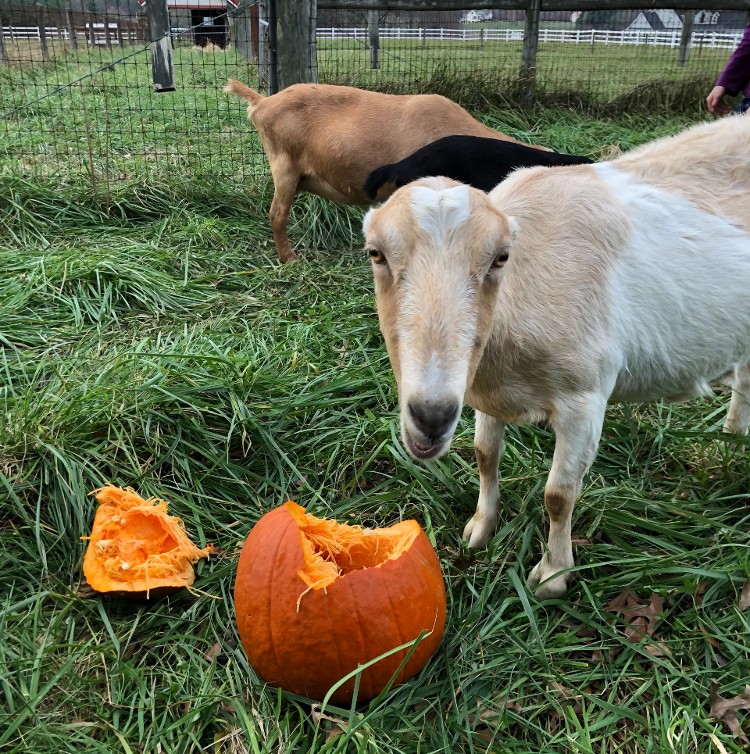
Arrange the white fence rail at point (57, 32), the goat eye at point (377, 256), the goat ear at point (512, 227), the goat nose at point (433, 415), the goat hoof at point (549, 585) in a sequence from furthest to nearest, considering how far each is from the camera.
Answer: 1. the white fence rail at point (57, 32)
2. the goat hoof at point (549, 585)
3. the goat ear at point (512, 227)
4. the goat eye at point (377, 256)
5. the goat nose at point (433, 415)

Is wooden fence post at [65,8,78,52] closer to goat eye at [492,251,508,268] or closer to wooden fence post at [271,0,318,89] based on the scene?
wooden fence post at [271,0,318,89]

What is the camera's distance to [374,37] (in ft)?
27.4

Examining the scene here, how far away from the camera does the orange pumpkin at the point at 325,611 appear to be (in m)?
1.88

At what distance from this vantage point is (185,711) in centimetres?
195

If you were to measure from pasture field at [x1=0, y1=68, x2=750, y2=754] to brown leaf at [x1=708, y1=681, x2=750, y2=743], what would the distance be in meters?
0.03

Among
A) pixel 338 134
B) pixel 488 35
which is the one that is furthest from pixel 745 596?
pixel 488 35

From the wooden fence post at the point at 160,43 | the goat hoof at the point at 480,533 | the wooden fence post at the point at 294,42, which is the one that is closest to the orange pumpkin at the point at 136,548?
the goat hoof at the point at 480,533

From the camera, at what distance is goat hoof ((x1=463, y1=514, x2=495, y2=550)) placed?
8.52 ft

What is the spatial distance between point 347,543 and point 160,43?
20.9 ft

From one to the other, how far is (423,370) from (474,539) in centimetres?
123

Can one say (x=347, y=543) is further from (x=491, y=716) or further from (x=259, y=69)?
(x=259, y=69)

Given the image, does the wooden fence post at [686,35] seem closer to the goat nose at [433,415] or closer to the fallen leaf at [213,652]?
the goat nose at [433,415]

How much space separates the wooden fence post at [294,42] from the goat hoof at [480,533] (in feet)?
17.9

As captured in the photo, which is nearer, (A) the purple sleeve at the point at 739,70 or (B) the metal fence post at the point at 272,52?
(A) the purple sleeve at the point at 739,70
